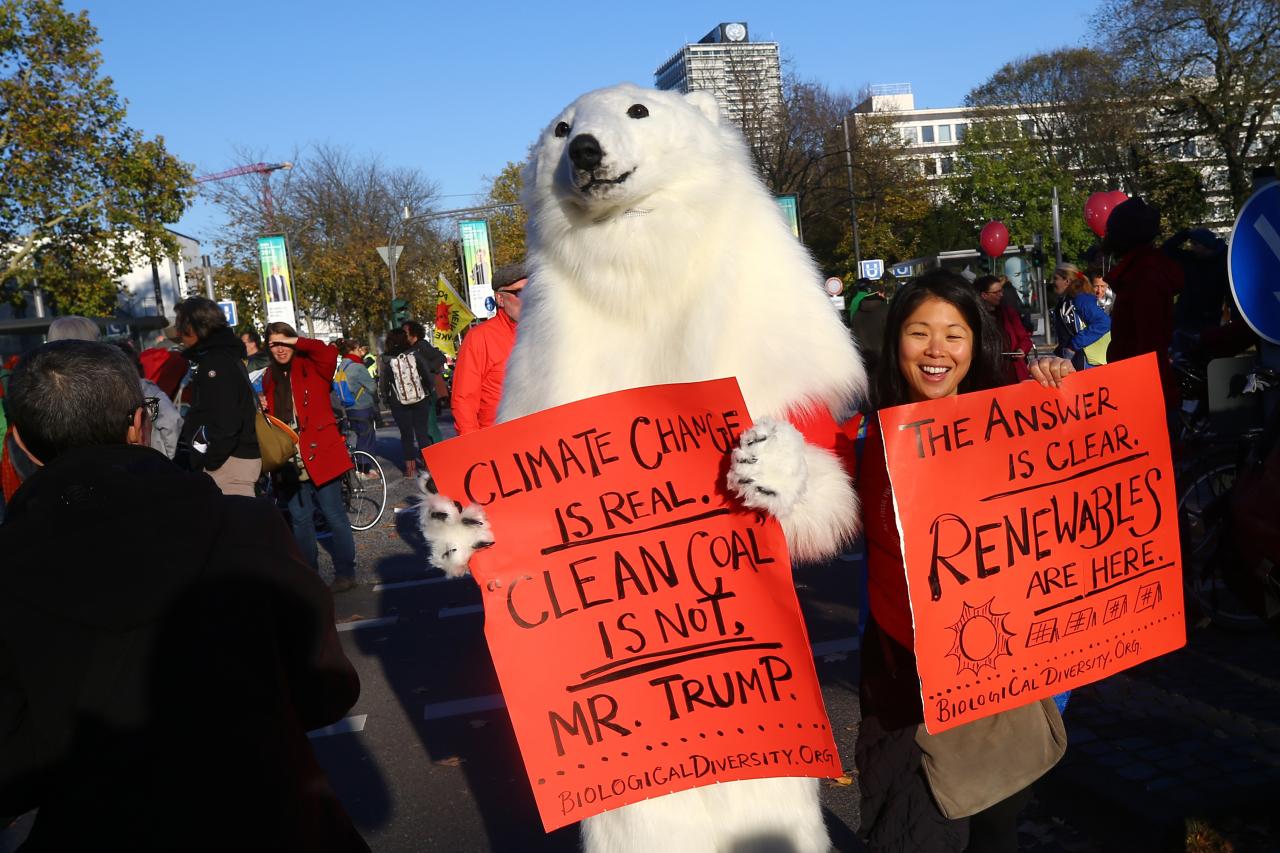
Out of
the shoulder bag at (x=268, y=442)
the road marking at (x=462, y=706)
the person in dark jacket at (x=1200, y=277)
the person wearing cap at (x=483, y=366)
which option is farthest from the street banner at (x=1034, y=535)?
the shoulder bag at (x=268, y=442)

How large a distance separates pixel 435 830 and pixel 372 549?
6.00 metres

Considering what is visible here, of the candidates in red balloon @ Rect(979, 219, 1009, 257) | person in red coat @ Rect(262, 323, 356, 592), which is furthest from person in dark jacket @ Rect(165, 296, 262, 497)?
red balloon @ Rect(979, 219, 1009, 257)

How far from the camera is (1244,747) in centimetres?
391

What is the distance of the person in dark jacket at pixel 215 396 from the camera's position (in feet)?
21.1

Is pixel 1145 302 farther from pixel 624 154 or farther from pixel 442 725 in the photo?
pixel 442 725

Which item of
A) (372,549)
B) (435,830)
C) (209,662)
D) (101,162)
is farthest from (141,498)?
(101,162)

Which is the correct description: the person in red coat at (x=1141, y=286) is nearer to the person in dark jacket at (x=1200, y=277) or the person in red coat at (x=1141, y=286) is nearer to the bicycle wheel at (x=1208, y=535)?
the bicycle wheel at (x=1208, y=535)

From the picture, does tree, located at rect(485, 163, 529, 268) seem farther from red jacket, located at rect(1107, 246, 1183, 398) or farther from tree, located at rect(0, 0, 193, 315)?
red jacket, located at rect(1107, 246, 1183, 398)

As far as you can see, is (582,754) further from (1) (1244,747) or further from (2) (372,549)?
(2) (372,549)

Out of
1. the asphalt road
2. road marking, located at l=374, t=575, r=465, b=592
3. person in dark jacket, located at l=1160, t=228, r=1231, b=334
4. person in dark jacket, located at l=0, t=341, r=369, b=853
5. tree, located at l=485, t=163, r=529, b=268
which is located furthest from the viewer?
tree, located at l=485, t=163, r=529, b=268

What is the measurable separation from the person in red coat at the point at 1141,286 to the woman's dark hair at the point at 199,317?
15.9 ft

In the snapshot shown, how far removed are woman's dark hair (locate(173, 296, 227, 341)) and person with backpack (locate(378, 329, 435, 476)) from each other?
6052 mm

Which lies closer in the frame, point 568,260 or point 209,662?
point 209,662

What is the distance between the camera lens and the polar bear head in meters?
2.89
